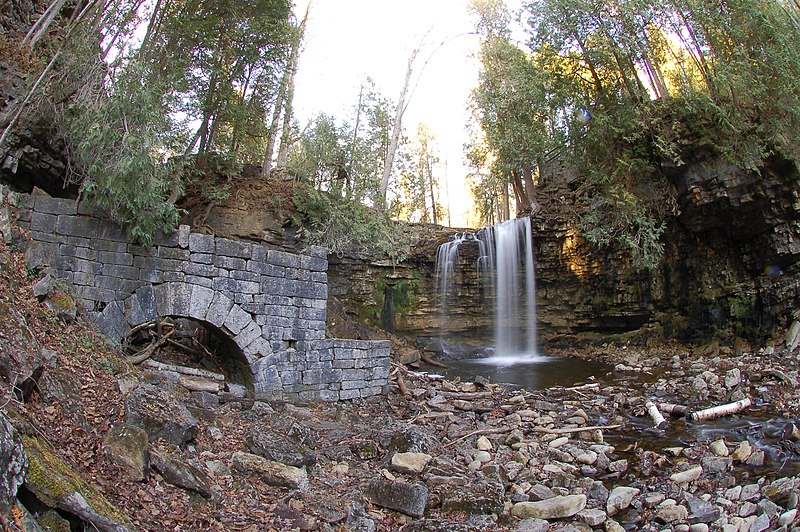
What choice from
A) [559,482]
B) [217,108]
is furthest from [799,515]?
[217,108]

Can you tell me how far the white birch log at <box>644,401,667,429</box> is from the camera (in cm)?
726

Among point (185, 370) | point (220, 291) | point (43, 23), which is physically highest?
point (43, 23)

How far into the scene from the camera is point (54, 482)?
2.50 meters

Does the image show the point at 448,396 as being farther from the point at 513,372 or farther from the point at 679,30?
the point at 679,30

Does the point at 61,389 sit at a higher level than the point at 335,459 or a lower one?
higher

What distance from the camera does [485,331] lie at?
18328 millimetres

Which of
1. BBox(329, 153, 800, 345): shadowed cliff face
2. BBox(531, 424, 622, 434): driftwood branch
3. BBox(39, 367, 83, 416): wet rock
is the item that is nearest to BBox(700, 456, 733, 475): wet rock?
BBox(531, 424, 622, 434): driftwood branch

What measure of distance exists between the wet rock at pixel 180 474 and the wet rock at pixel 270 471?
54 centimetres

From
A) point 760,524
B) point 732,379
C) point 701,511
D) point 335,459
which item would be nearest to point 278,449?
point 335,459

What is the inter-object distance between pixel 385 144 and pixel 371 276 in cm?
534

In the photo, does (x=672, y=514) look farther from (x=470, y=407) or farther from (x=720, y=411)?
(x=470, y=407)

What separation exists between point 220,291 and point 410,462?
3.61 meters

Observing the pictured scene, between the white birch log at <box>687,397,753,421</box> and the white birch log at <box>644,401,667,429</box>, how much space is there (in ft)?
1.36

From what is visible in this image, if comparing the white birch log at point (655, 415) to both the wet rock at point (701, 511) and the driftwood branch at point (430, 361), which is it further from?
the driftwood branch at point (430, 361)
